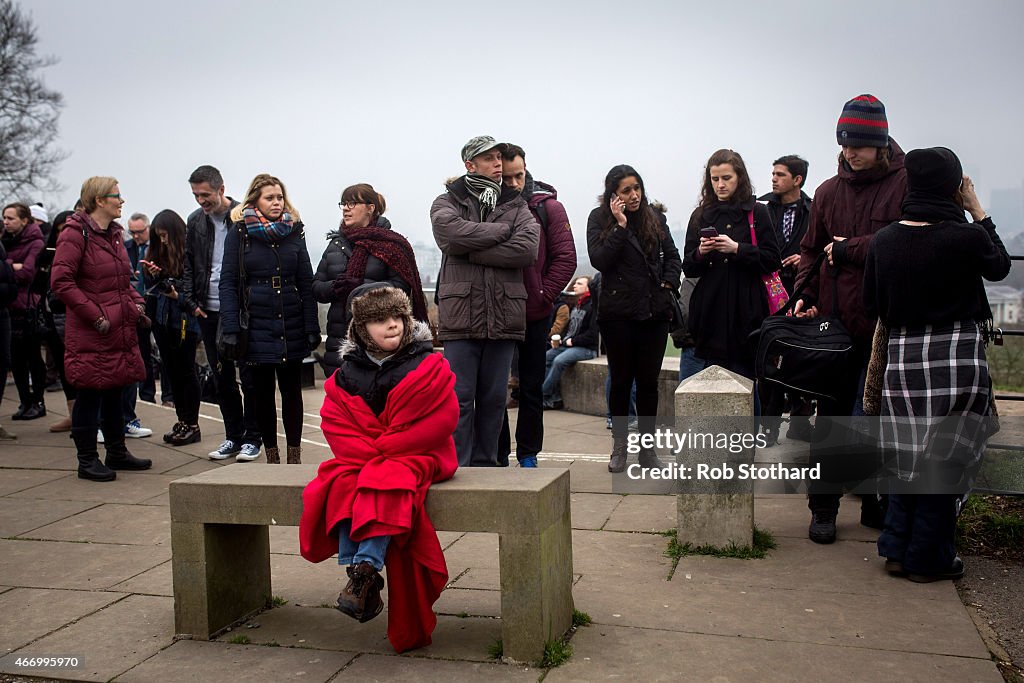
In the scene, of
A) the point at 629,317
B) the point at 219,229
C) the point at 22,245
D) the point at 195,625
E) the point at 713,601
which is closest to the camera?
the point at 195,625

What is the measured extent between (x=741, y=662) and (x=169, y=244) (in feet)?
20.2

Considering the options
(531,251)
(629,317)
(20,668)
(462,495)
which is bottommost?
(20,668)

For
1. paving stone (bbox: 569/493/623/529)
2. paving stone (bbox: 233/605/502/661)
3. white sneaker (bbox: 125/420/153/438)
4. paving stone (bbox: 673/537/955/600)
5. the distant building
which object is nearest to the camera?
paving stone (bbox: 233/605/502/661)

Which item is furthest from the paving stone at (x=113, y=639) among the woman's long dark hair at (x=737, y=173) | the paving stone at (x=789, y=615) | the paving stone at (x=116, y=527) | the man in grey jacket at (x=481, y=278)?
the woman's long dark hair at (x=737, y=173)

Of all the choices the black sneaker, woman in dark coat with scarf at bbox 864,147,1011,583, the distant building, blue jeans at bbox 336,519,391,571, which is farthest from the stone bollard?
the distant building

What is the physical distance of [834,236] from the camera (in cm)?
579

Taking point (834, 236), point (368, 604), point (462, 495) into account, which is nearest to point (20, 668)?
point (368, 604)

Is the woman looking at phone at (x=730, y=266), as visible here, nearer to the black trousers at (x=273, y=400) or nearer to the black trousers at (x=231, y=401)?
the black trousers at (x=273, y=400)

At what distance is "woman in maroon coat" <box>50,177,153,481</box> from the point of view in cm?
723

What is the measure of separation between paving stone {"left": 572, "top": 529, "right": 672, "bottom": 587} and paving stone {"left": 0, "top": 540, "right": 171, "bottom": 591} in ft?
7.00

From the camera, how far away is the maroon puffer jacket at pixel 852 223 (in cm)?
558

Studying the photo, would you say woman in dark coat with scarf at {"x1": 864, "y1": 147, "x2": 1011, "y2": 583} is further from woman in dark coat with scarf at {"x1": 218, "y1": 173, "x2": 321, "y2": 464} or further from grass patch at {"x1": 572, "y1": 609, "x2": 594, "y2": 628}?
woman in dark coat with scarf at {"x1": 218, "y1": 173, "x2": 321, "y2": 464}

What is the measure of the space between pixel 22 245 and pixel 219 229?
2868mm

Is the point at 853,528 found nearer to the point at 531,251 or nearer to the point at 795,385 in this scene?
the point at 795,385
